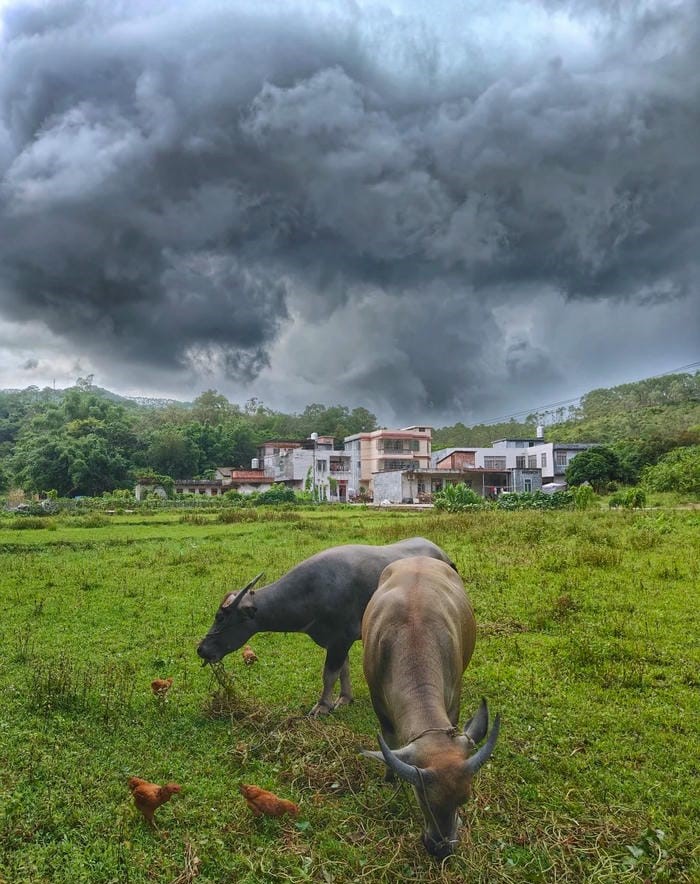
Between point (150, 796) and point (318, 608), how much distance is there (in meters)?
2.74

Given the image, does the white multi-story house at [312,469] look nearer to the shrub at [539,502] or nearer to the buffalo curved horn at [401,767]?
the shrub at [539,502]

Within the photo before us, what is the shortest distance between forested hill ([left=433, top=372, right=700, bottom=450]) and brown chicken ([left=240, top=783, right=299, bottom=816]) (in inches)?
2118

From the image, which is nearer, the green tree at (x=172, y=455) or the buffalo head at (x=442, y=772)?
the buffalo head at (x=442, y=772)

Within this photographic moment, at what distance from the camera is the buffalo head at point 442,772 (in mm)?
3355

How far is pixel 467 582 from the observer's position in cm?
1246

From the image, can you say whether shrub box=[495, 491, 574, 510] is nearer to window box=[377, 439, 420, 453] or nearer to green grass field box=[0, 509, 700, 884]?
green grass field box=[0, 509, 700, 884]

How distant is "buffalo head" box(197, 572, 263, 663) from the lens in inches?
270

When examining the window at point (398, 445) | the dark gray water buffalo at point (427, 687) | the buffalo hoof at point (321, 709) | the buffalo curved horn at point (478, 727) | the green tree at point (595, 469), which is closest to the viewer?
the dark gray water buffalo at point (427, 687)

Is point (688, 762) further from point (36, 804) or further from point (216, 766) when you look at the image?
point (36, 804)

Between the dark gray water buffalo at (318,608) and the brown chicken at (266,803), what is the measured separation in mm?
2142

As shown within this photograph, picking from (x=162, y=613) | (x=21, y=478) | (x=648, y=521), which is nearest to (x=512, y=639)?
(x=162, y=613)

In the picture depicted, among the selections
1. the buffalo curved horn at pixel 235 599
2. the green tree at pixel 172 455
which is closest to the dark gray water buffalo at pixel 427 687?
the buffalo curved horn at pixel 235 599

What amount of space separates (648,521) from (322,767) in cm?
1877

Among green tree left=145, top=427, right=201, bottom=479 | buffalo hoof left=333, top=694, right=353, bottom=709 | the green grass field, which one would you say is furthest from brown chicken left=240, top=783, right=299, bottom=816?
green tree left=145, top=427, right=201, bottom=479
